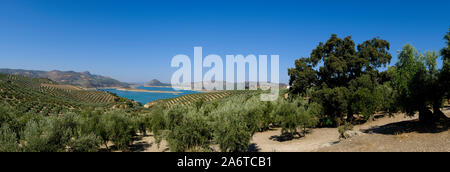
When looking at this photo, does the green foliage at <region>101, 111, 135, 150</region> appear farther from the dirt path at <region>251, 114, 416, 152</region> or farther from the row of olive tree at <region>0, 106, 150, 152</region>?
the dirt path at <region>251, 114, 416, 152</region>

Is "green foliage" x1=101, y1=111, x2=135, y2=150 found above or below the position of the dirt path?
above

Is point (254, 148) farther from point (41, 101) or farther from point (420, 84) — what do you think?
point (41, 101)

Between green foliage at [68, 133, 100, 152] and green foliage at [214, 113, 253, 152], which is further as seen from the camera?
green foliage at [68, 133, 100, 152]

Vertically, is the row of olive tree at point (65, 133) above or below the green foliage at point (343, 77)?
below

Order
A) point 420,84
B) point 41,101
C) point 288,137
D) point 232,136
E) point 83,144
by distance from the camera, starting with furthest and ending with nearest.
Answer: point 41,101
point 288,137
point 420,84
point 83,144
point 232,136

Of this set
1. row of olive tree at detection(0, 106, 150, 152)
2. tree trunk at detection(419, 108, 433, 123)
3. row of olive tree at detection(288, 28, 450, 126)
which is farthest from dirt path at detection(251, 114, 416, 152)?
row of olive tree at detection(0, 106, 150, 152)

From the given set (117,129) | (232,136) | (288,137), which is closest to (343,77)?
(288,137)

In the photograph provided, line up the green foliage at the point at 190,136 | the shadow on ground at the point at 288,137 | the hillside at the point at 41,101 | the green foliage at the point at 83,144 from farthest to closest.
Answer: the hillside at the point at 41,101, the shadow on ground at the point at 288,137, the green foliage at the point at 83,144, the green foliage at the point at 190,136

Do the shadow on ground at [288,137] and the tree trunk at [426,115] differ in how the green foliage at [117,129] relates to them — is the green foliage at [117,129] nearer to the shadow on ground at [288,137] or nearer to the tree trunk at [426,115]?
the shadow on ground at [288,137]

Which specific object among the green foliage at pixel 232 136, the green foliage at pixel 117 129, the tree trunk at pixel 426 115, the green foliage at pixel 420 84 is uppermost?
the green foliage at pixel 420 84

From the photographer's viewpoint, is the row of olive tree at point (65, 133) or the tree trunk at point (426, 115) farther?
the tree trunk at point (426, 115)

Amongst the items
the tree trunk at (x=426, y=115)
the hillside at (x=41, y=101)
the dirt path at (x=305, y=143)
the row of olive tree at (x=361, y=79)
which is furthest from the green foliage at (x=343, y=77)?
the hillside at (x=41, y=101)
